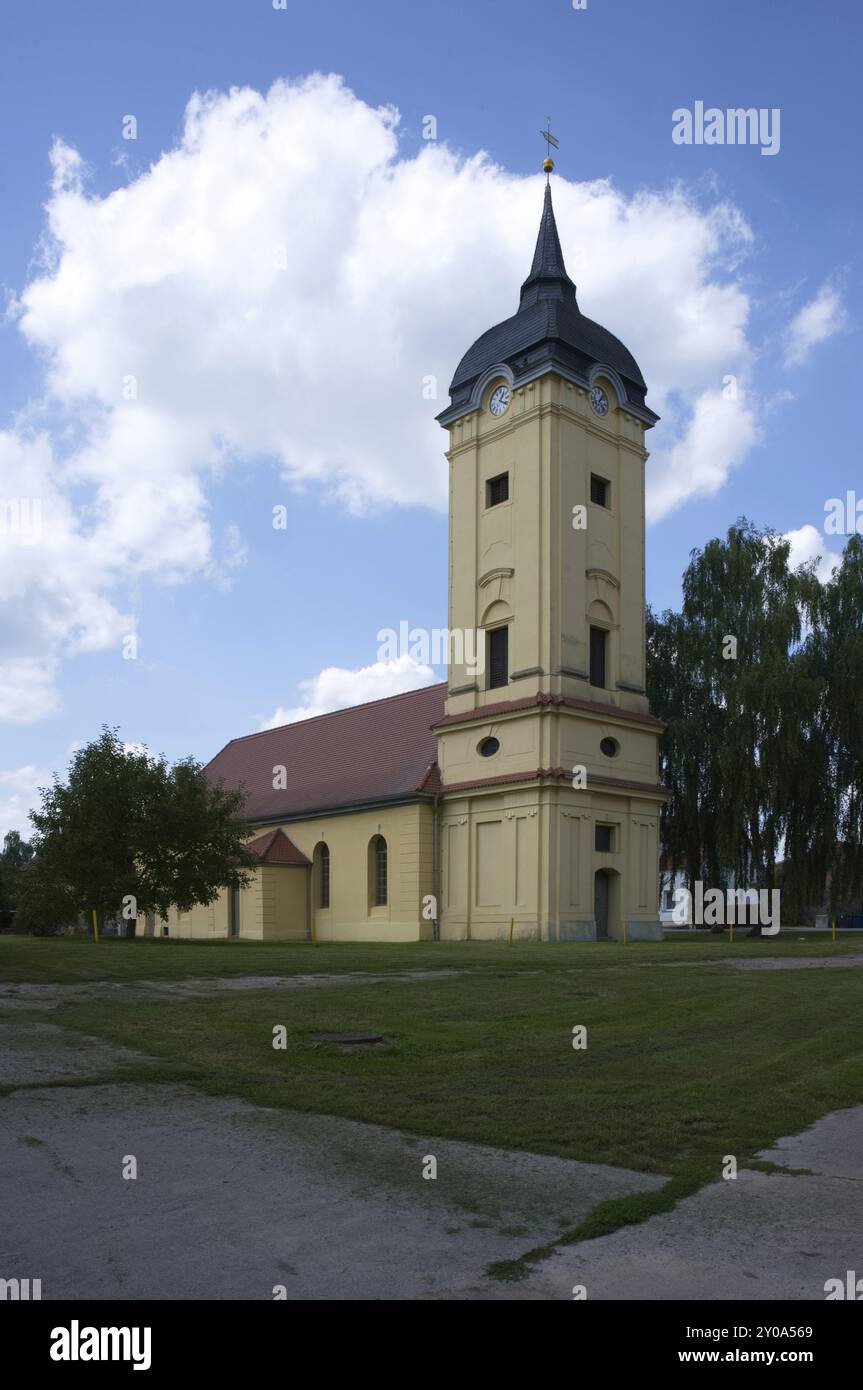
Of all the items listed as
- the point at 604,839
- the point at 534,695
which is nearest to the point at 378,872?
the point at 604,839

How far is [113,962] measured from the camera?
18.5m

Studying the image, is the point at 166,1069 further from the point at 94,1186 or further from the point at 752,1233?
the point at 752,1233

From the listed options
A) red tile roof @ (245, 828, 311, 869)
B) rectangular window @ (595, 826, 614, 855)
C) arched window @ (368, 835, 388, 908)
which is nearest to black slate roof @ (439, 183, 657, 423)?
rectangular window @ (595, 826, 614, 855)

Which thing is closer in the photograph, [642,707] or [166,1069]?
[166,1069]

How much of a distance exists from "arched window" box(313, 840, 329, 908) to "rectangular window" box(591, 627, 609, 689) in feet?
47.2

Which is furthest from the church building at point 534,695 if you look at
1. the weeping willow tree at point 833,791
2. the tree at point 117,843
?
the tree at point 117,843

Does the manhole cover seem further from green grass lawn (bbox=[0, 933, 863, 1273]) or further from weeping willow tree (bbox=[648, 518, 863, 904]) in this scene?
weeping willow tree (bbox=[648, 518, 863, 904])

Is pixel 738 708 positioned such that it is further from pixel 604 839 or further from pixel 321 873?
pixel 321 873

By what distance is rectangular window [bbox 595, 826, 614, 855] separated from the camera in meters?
41.3

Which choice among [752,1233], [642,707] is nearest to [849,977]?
[752,1233]

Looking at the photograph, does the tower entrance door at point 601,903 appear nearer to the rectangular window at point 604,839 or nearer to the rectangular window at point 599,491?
the rectangular window at point 604,839

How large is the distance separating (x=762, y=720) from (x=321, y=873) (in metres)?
20.0
